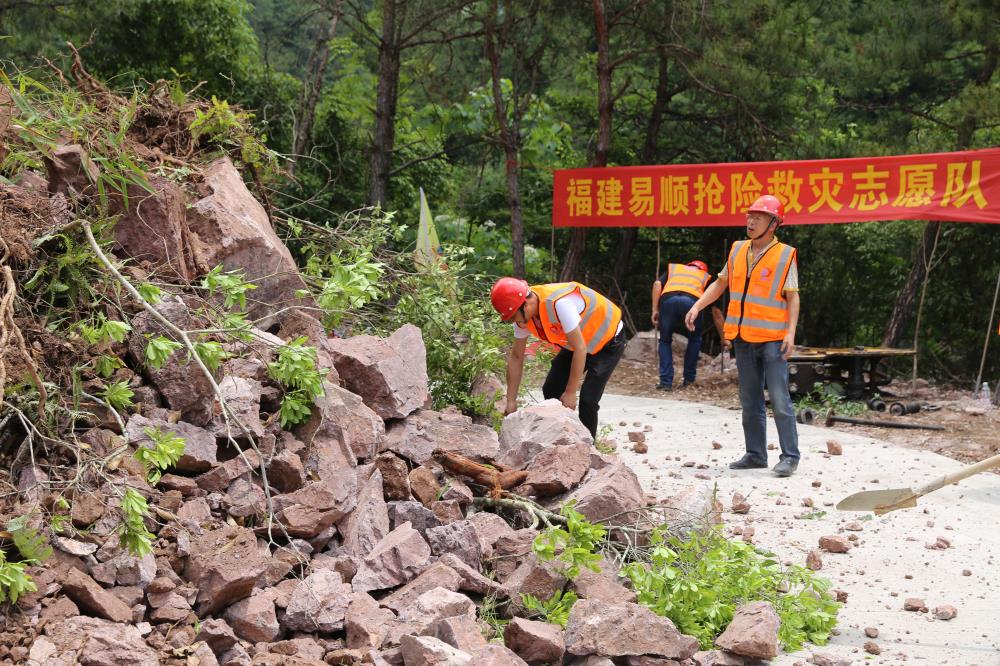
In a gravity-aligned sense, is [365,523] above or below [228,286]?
below

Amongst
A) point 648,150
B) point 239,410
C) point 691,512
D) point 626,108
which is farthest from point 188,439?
point 626,108

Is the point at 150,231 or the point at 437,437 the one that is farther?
the point at 437,437

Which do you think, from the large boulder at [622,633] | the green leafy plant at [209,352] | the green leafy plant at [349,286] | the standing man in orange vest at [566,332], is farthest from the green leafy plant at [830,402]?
the green leafy plant at [209,352]

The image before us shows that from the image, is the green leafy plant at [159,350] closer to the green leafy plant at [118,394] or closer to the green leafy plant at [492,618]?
the green leafy plant at [118,394]

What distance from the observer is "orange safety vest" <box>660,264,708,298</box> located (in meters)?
10.9

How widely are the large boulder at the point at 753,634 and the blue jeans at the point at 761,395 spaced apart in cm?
280

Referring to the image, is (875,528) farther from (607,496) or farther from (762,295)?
(607,496)

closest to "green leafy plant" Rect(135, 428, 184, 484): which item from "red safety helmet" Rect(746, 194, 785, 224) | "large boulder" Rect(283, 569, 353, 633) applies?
"large boulder" Rect(283, 569, 353, 633)

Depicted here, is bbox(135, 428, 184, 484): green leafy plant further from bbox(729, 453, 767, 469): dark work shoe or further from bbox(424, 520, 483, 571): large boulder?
bbox(729, 453, 767, 469): dark work shoe

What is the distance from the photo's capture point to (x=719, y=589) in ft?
13.8

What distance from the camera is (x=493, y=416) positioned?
6172 millimetres

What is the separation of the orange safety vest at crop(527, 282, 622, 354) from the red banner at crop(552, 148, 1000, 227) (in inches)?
183

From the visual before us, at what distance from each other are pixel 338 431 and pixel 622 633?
151 cm

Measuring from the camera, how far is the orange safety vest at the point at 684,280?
1093 centimetres
